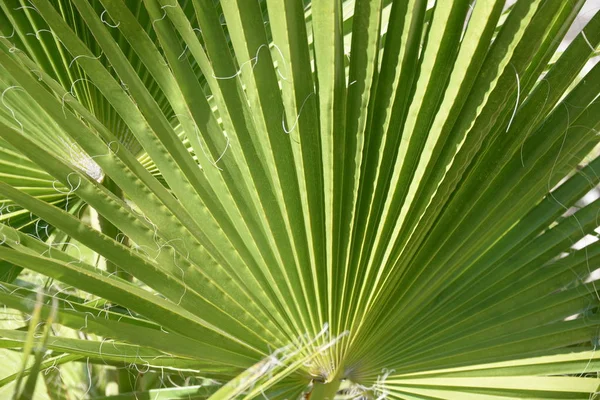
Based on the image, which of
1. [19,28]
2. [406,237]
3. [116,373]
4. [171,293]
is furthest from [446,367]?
[19,28]

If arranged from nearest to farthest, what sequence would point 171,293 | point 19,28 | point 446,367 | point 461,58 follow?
1. point 461,58
2. point 171,293
3. point 446,367
4. point 19,28

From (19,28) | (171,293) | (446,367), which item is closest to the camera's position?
(171,293)

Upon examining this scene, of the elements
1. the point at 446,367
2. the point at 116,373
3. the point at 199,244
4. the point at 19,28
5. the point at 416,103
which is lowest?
the point at 116,373

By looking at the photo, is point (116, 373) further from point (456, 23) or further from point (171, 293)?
point (456, 23)

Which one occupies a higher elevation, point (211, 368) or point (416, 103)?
point (416, 103)

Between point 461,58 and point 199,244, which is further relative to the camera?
point 199,244

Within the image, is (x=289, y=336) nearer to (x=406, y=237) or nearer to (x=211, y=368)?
(x=211, y=368)
